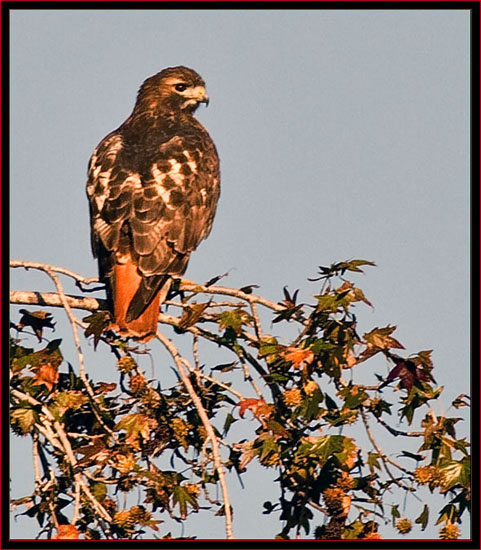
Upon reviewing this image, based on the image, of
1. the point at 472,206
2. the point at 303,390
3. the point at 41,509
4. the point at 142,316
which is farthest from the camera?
the point at 142,316

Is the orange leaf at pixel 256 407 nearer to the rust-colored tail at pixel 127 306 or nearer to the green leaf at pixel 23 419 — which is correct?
the green leaf at pixel 23 419

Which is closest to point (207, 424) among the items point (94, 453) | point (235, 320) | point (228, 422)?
point (228, 422)

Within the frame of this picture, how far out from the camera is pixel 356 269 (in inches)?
201

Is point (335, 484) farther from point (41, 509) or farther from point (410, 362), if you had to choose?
point (41, 509)

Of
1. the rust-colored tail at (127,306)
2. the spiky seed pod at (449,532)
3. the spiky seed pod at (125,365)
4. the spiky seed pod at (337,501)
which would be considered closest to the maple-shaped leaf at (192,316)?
the spiky seed pod at (125,365)

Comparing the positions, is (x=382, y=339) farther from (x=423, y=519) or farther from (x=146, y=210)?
(x=146, y=210)

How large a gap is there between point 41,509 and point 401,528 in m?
1.56

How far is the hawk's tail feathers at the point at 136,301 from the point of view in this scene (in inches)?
262

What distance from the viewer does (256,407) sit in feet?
16.2

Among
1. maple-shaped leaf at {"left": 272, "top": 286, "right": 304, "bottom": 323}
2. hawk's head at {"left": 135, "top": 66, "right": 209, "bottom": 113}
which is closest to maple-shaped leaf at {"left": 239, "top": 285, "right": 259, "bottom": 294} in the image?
maple-shaped leaf at {"left": 272, "top": 286, "right": 304, "bottom": 323}

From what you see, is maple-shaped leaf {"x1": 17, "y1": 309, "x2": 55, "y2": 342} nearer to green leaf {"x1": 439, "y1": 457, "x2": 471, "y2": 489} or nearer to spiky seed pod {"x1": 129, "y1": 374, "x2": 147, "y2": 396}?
spiky seed pod {"x1": 129, "y1": 374, "x2": 147, "y2": 396}

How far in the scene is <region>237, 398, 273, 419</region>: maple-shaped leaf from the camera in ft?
16.1

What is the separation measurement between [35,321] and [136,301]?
144 cm

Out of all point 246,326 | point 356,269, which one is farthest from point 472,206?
point 246,326
